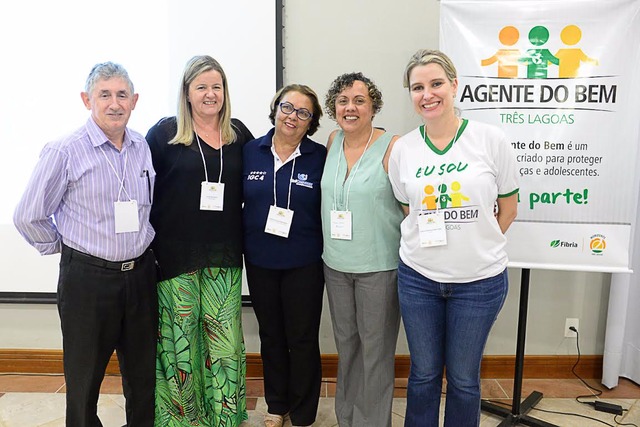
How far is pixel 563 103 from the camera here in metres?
2.20

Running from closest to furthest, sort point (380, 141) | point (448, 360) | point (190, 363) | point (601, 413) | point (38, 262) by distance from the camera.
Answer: point (448, 360) → point (380, 141) → point (190, 363) → point (601, 413) → point (38, 262)

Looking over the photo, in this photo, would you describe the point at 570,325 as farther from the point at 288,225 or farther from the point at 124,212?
the point at 124,212

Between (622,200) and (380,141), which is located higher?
(380,141)

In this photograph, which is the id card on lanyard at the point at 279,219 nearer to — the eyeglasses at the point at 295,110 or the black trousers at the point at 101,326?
the eyeglasses at the point at 295,110

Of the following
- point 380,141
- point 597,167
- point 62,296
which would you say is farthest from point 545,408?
point 62,296

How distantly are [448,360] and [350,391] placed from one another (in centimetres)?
54

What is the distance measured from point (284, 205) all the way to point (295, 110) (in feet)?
1.32

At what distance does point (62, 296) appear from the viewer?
1.84 m

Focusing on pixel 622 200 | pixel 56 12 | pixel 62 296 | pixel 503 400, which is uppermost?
pixel 56 12

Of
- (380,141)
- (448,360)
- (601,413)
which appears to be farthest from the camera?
(601,413)

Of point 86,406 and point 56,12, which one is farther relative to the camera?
point 56,12

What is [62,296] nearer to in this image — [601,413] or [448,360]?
[448,360]

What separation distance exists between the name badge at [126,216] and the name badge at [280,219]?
53 cm

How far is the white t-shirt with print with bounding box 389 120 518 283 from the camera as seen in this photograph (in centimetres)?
168
